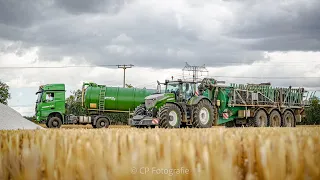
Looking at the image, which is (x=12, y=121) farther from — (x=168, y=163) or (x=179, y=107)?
(x=168, y=163)

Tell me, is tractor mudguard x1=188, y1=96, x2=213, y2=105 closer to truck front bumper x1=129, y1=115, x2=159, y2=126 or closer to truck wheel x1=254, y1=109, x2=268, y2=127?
truck front bumper x1=129, y1=115, x2=159, y2=126

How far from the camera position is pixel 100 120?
96.7ft

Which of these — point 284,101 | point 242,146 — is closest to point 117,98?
point 284,101

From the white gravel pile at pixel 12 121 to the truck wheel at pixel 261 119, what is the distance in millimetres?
13368

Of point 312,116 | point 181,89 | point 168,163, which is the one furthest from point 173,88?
point 312,116

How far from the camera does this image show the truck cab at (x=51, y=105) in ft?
96.1

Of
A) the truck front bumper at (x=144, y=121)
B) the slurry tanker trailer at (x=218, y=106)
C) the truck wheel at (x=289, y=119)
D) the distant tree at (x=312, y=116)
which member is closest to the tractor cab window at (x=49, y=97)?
the slurry tanker trailer at (x=218, y=106)

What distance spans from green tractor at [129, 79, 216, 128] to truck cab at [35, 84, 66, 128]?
409 inches

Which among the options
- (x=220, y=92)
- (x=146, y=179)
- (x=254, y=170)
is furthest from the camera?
(x=220, y=92)

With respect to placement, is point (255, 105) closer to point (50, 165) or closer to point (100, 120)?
point (100, 120)

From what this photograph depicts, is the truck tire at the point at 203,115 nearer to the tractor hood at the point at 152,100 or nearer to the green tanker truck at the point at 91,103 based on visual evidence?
the tractor hood at the point at 152,100

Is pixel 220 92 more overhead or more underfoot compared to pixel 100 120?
more overhead

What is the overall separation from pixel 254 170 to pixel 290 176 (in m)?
0.28

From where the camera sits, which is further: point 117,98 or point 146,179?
point 117,98
